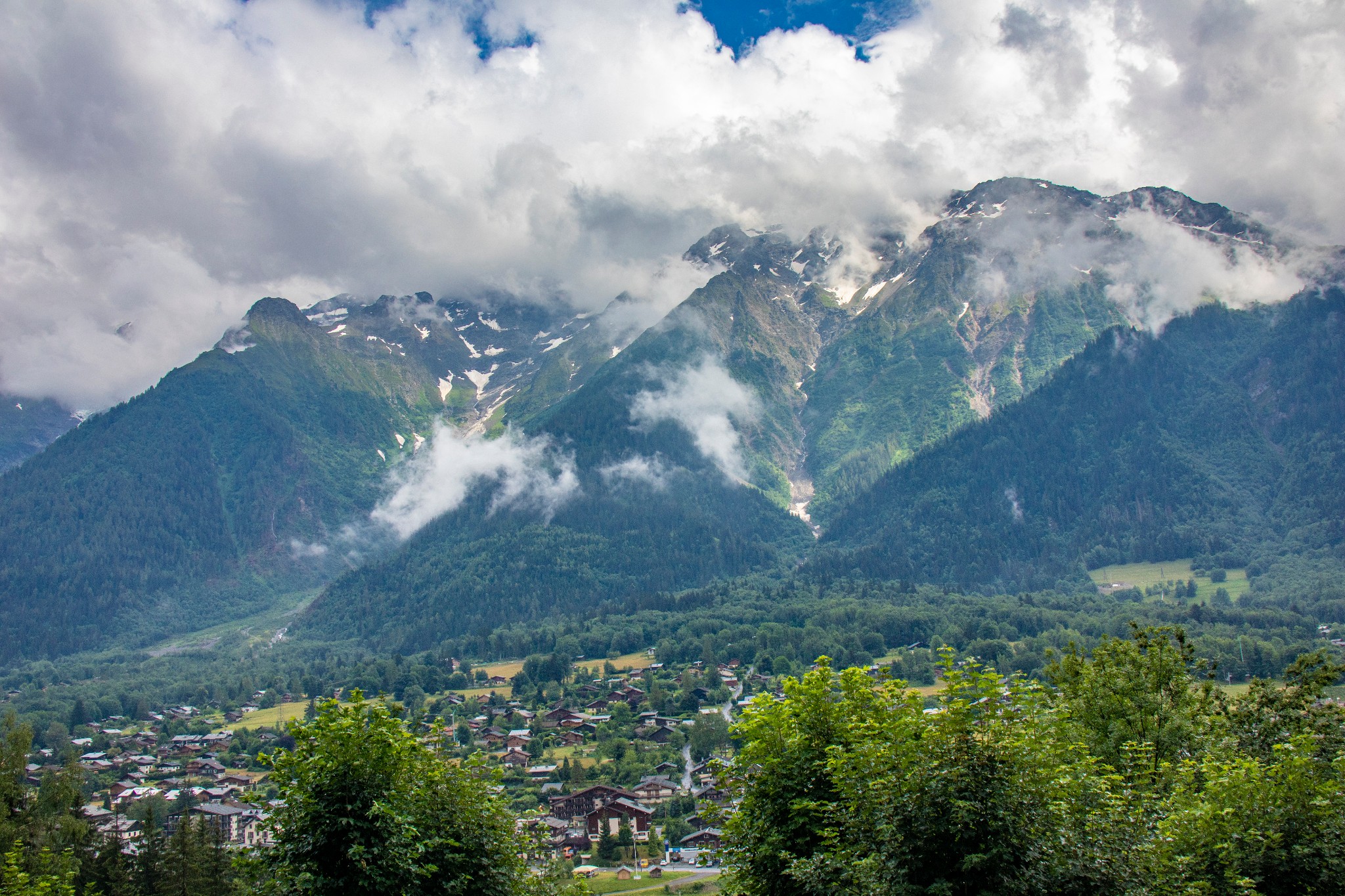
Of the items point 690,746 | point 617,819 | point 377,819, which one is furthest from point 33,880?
point 690,746

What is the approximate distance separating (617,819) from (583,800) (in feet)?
21.5

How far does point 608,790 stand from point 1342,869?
9500cm

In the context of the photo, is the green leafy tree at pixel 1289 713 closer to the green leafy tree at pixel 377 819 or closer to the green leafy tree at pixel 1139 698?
the green leafy tree at pixel 1139 698

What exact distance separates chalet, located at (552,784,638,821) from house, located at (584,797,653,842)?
68.4 inches

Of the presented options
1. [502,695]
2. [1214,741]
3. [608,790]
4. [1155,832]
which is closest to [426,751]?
[1155,832]

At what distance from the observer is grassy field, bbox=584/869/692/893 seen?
291ft

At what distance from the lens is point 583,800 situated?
116 meters

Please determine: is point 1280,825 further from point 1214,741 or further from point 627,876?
point 627,876

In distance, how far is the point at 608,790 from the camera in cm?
11756

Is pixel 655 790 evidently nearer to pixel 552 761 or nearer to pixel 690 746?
pixel 552 761

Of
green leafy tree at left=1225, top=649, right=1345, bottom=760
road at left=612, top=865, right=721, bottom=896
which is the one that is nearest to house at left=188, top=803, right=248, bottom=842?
road at left=612, top=865, right=721, bottom=896

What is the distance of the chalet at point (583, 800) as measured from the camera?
114 meters

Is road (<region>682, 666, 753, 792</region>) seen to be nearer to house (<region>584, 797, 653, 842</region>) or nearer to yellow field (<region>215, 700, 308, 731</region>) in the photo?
house (<region>584, 797, 653, 842</region>)

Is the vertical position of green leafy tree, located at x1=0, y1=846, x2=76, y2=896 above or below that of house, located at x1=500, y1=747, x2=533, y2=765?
above
